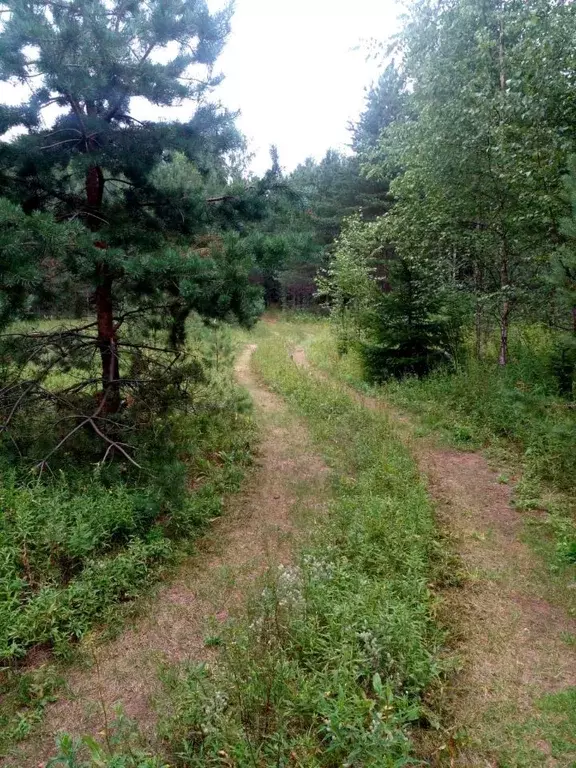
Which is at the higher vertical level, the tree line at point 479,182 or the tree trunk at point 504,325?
the tree line at point 479,182

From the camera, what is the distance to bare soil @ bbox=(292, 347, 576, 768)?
2.50 metres

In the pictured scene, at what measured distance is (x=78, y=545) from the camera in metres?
3.85

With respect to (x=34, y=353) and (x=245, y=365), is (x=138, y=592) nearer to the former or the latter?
(x=34, y=353)

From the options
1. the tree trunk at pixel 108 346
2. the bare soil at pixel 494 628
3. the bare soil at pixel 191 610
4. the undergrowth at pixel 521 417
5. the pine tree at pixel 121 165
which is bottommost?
the bare soil at pixel 191 610

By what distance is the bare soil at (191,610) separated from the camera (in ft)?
8.93

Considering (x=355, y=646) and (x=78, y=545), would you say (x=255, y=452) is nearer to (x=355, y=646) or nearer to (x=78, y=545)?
(x=78, y=545)

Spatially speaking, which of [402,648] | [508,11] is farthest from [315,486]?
[508,11]

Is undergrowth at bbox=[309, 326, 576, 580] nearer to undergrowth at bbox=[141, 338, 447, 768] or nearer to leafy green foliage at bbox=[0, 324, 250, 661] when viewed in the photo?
undergrowth at bbox=[141, 338, 447, 768]

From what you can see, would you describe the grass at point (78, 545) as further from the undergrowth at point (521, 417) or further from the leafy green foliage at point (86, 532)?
the undergrowth at point (521, 417)

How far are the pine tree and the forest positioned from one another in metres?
0.03

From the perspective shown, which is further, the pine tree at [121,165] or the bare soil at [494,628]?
the pine tree at [121,165]

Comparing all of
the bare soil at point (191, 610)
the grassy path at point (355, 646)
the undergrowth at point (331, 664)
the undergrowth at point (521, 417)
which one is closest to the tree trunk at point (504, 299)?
the undergrowth at point (521, 417)

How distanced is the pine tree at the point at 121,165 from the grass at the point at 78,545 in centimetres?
109

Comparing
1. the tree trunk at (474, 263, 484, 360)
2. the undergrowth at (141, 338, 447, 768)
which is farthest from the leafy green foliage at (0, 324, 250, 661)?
the tree trunk at (474, 263, 484, 360)
